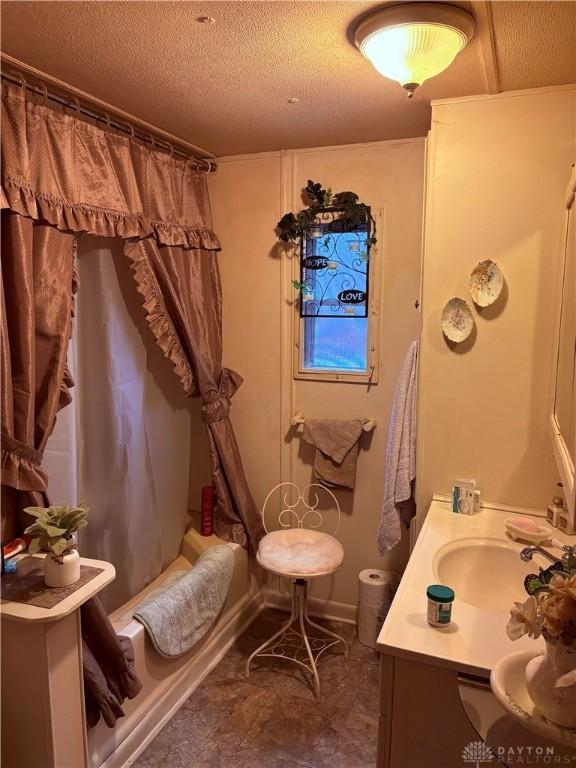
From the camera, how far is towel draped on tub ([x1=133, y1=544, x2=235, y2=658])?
2141 millimetres

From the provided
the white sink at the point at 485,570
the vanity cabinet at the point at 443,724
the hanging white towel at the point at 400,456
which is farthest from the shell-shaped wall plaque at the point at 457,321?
the vanity cabinet at the point at 443,724

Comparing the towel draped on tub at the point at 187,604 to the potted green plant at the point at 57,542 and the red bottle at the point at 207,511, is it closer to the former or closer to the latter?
the red bottle at the point at 207,511

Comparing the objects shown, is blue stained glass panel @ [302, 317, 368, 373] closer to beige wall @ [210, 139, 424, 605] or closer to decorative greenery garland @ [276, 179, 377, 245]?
beige wall @ [210, 139, 424, 605]

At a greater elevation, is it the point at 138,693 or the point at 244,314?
the point at 244,314

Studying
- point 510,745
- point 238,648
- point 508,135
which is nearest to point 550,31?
point 508,135

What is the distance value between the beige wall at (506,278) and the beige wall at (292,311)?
48 cm

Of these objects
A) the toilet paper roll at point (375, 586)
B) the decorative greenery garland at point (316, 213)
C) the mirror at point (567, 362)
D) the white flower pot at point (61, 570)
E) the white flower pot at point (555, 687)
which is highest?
the decorative greenery garland at point (316, 213)

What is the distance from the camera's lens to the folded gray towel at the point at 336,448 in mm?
2686

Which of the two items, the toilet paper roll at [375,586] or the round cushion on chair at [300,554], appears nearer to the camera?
the round cushion on chair at [300,554]

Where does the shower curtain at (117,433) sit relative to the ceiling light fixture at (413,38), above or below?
below

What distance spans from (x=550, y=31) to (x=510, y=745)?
1.75 metres

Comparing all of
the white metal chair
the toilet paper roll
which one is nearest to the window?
the white metal chair

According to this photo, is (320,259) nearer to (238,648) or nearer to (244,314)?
(244,314)

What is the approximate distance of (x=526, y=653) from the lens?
3.64ft
